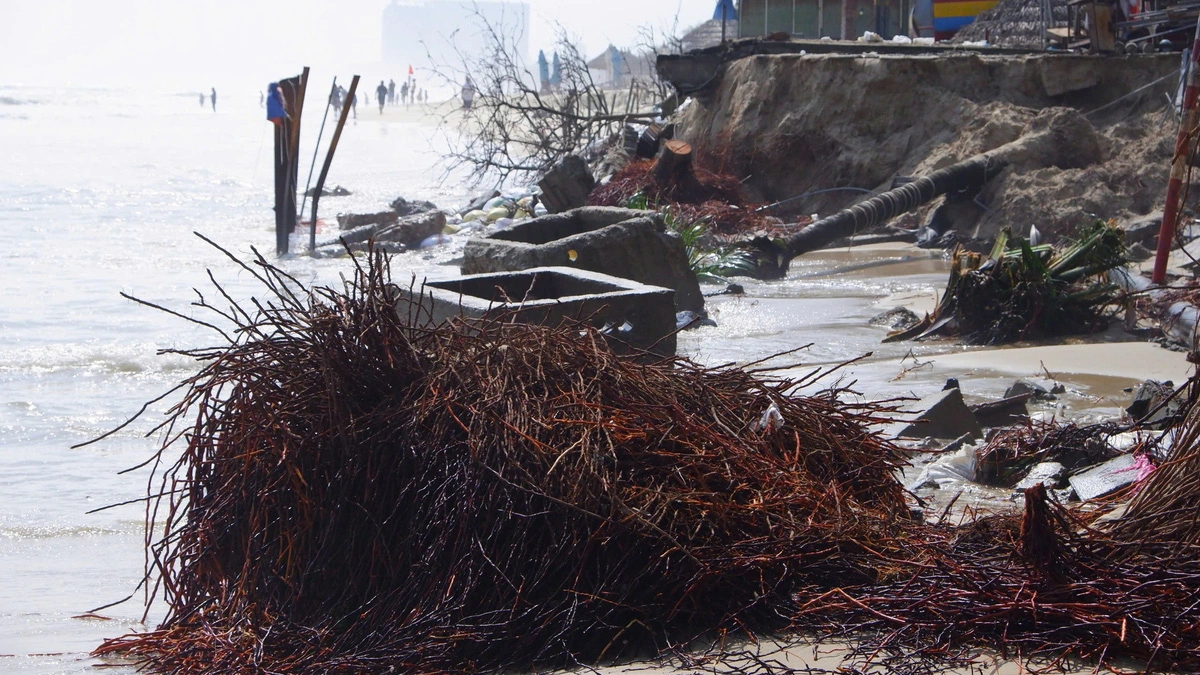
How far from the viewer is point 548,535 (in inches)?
123

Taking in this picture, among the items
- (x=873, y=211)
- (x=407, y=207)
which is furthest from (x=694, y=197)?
(x=407, y=207)

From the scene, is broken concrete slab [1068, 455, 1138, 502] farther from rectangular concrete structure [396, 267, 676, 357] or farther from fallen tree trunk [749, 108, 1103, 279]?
fallen tree trunk [749, 108, 1103, 279]

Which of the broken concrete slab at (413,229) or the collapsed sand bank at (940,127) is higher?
the collapsed sand bank at (940,127)

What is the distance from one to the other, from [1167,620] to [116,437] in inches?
239

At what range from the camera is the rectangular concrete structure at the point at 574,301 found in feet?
17.6

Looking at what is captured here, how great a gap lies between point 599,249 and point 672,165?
23.6ft

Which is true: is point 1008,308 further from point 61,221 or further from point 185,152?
point 185,152

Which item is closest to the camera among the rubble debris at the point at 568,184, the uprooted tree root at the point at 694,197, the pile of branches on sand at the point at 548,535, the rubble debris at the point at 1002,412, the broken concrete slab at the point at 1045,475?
the pile of branches on sand at the point at 548,535

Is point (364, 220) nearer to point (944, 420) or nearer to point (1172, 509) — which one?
point (944, 420)

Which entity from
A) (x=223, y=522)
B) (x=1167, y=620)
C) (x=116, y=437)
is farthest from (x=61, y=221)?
(x=1167, y=620)

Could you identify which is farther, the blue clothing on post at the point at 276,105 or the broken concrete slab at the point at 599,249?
the blue clothing on post at the point at 276,105

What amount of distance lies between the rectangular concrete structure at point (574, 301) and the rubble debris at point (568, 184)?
7.27 m

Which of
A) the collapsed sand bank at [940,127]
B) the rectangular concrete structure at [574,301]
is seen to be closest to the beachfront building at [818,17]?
the collapsed sand bank at [940,127]

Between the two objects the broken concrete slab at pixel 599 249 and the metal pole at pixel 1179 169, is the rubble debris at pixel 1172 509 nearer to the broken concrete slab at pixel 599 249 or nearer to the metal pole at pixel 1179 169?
the metal pole at pixel 1179 169
